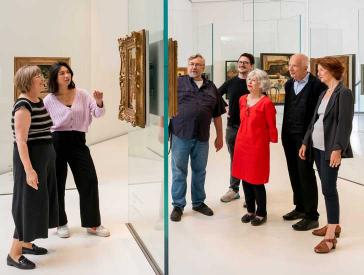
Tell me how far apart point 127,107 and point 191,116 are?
107cm

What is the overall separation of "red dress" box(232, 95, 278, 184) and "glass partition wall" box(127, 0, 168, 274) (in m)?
1.19

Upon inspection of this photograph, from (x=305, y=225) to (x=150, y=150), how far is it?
6.64 ft

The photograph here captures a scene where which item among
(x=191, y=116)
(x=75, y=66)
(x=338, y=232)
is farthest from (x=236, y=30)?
(x=338, y=232)

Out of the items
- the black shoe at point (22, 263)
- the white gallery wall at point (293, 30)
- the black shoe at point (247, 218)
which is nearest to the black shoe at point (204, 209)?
the black shoe at point (247, 218)

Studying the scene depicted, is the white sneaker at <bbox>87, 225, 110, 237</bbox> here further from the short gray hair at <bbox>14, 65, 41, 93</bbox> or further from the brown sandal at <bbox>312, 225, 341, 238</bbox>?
the brown sandal at <bbox>312, 225, 341, 238</bbox>

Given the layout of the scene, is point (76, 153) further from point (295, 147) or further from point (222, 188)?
point (222, 188)

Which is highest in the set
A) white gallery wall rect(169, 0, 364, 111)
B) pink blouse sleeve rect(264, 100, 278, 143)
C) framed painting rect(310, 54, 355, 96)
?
white gallery wall rect(169, 0, 364, 111)

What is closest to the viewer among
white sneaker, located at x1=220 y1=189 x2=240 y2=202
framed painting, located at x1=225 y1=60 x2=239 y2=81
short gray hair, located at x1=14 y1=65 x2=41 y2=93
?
short gray hair, located at x1=14 y1=65 x2=41 y2=93

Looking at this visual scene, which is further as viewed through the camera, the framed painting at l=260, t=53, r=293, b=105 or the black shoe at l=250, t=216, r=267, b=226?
the framed painting at l=260, t=53, r=293, b=105

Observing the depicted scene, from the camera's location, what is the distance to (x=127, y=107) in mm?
4203

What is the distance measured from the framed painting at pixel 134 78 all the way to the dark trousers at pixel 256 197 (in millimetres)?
1648

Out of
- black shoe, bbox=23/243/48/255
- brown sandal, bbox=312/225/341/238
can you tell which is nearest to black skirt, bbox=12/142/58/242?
black shoe, bbox=23/243/48/255

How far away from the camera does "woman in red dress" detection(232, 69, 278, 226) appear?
193 inches

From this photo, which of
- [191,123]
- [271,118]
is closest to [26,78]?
[191,123]
